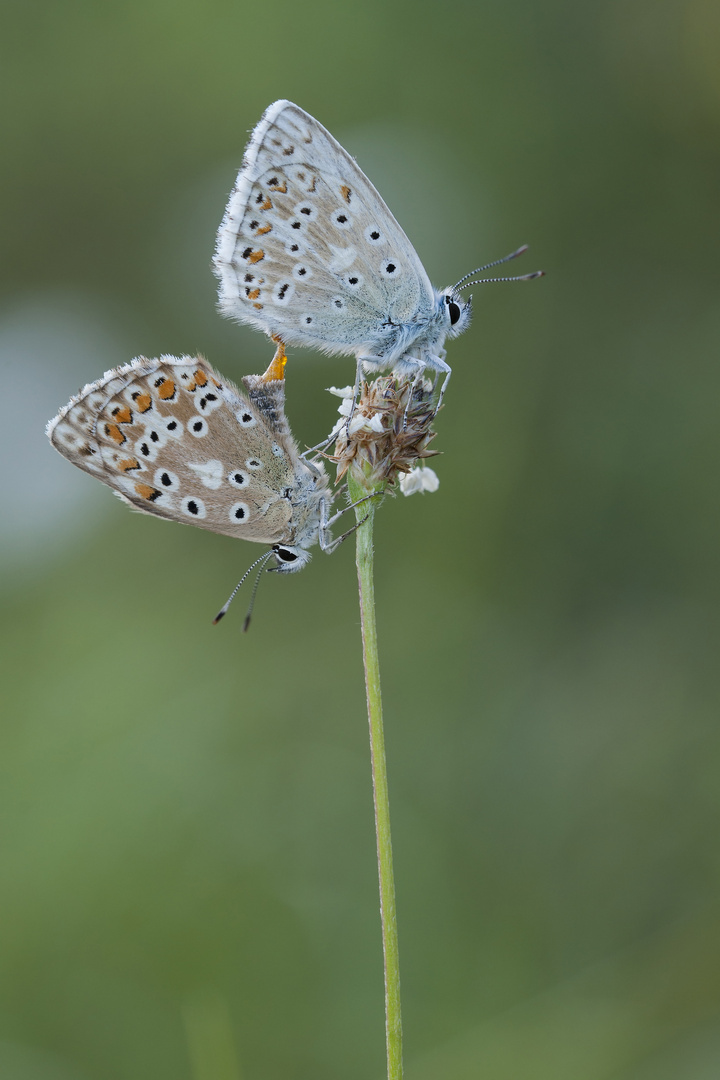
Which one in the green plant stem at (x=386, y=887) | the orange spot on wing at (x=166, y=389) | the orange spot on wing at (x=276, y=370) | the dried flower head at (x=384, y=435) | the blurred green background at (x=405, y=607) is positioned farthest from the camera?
the blurred green background at (x=405, y=607)

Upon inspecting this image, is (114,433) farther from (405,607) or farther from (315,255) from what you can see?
(405,607)

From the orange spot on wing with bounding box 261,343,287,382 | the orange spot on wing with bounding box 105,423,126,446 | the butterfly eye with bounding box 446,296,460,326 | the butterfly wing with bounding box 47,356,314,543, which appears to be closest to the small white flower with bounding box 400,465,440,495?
the butterfly wing with bounding box 47,356,314,543

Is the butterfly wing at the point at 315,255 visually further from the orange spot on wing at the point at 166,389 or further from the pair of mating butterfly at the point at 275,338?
the orange spot on wing at the point at 166,389

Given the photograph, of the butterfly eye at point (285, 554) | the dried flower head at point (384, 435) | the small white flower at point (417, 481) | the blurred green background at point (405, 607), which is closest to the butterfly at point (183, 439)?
the butterfly eye at point (285, 554)

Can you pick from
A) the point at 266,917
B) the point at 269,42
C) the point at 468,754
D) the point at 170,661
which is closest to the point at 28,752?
the point at 170,661

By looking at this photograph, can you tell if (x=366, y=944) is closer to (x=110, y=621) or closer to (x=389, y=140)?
(x=110, y=621)

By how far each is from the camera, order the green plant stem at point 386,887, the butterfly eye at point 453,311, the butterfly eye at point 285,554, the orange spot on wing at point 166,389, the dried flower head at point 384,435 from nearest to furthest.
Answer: the green plant stem at point 386,887 < the dried flower head at point 384,435 < the orange spot on wing at point 166,389 < the butterfly eye at point 285,554 < the butterfly eye at point 453,311

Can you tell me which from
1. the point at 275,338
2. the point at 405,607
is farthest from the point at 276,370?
the point at 405,607
